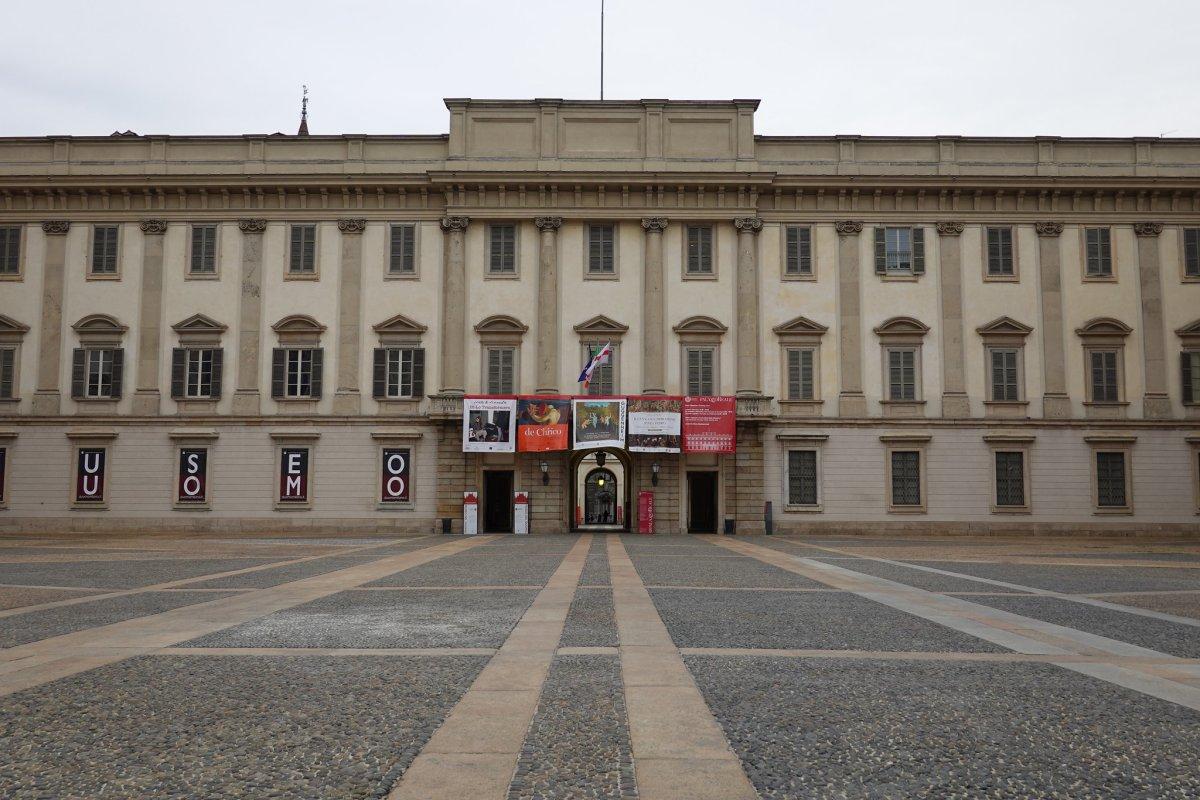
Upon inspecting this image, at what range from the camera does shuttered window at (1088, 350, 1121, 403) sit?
33.0 meters

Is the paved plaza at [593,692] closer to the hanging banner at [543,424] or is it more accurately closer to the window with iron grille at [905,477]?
the hanging banner at [543,424]

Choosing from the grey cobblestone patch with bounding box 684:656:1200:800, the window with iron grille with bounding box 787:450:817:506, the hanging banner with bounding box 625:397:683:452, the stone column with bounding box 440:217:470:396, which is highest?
the stone column with bounding box 440:217:470:396

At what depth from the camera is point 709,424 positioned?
3180cm

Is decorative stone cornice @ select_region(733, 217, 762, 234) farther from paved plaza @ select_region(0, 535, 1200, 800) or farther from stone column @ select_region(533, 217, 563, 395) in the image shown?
paved plaza @ select_region(0, 535, 1200, 800)

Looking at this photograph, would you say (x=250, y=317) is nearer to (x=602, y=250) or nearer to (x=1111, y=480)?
(x=602, y=250)

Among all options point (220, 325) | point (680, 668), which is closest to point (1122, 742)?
point (680, 668)

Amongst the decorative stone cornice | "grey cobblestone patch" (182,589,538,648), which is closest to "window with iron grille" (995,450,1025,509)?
the decorative stone cornice

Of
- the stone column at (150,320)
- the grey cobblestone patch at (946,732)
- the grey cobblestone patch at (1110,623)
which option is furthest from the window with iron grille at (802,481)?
the grey cobblestone patch at (946,732)

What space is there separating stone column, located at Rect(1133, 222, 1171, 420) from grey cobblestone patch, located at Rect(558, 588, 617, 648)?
29628mm

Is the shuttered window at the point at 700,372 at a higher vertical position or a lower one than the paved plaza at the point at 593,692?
higher

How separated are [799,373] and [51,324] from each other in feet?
92.7

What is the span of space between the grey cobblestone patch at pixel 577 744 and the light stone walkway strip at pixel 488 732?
0.07 m

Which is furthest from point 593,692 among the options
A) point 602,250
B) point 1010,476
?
point 1010,476

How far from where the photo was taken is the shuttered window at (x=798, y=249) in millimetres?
33750
